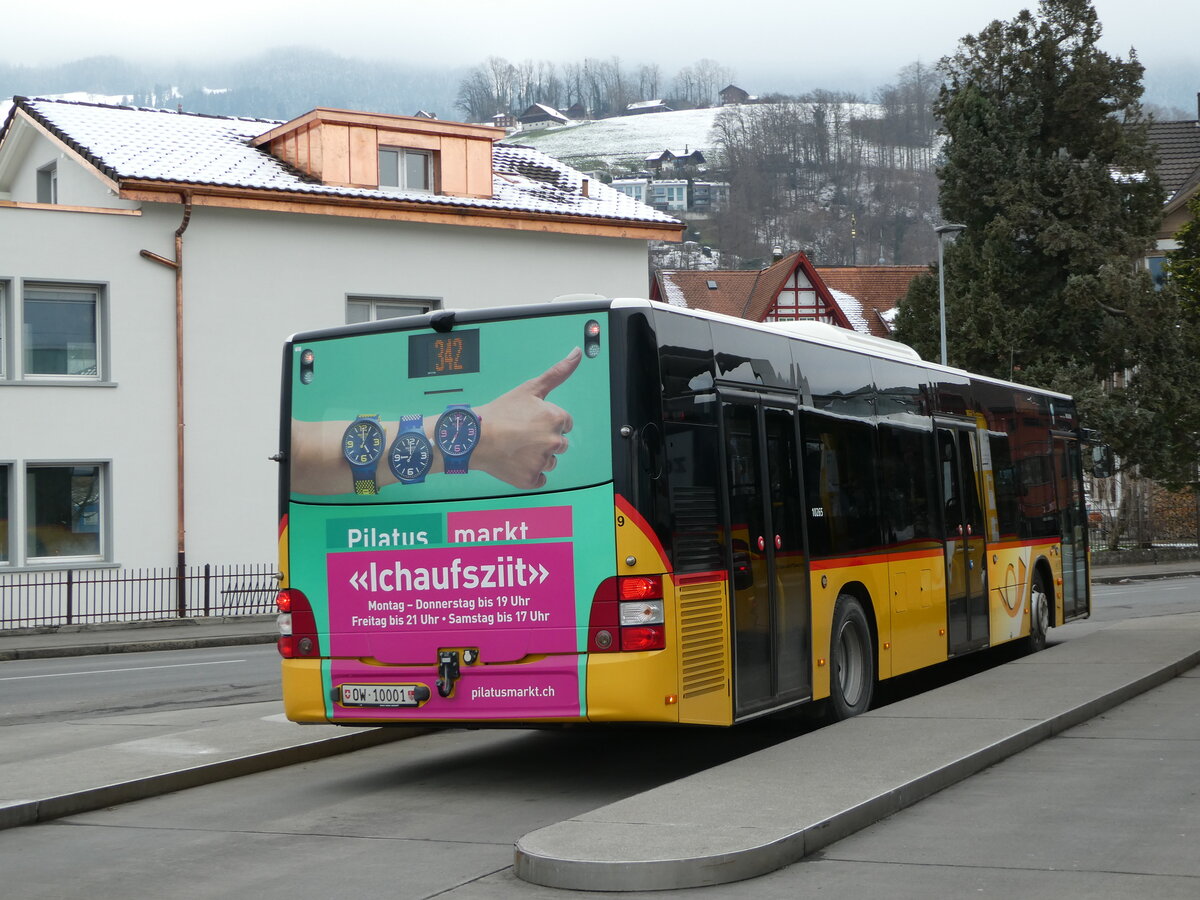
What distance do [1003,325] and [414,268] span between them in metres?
17.4

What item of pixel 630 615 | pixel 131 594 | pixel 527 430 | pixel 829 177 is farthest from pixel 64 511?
pixel 829 177

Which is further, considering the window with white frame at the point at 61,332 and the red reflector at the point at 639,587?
the window with white frame at the point at 61,332

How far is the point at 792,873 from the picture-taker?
6.85 m

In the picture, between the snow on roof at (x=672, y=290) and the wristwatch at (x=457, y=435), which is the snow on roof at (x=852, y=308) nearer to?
the snow on roof at (x=672, y=290)

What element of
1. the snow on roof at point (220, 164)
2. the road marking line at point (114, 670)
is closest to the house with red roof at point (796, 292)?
the snow on roof at point (220, 164)

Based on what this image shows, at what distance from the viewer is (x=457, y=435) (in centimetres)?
921

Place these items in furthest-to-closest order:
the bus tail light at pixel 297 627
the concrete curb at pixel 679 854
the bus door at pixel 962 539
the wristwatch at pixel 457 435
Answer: the bus door at pixel 962 539, the bus tail light at pixel 297 627, the wristwatch at pixel 457 435, the concrete curb at pixel 679 854

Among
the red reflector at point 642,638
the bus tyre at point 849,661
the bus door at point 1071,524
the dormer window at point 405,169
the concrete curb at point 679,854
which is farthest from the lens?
the dormer window at point 405,169

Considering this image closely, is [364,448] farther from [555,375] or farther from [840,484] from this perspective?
[840,484]

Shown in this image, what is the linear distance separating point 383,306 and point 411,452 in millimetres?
22457

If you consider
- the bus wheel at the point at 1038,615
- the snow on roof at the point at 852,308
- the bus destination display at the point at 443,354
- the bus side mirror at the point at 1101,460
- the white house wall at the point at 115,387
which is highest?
the snow on roof at the point at 852,308

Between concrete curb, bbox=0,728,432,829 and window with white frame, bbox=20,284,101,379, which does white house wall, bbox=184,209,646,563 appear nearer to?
window with white frame, bbox=20,284,101,379

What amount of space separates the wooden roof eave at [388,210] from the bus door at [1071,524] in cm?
1617

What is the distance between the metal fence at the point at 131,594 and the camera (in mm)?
26422
